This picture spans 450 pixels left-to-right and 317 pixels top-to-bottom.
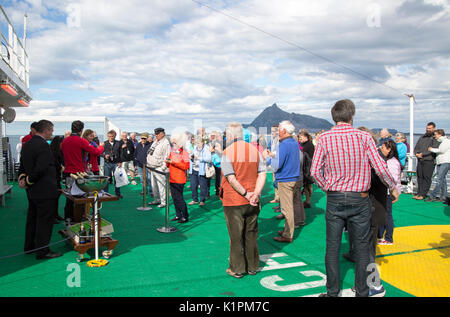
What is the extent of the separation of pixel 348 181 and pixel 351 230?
489mm

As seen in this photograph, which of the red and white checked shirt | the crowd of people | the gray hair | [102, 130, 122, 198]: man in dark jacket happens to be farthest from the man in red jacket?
the red and white checked shirt

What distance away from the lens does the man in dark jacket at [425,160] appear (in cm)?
969

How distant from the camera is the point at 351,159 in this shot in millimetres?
3311

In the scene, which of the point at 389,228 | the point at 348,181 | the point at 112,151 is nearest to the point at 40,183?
the point at 348,181

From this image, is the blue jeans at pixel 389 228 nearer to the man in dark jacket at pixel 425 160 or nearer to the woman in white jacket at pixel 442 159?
the woman in white jacket at pixel 442 159

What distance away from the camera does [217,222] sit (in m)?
7.29

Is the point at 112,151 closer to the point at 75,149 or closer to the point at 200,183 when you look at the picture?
the point at 200,183

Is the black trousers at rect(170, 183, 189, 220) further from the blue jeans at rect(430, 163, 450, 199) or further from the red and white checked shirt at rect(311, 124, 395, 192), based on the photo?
the blue jeans at rect(430, 163, 450, 199)

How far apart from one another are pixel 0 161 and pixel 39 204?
5790 mm

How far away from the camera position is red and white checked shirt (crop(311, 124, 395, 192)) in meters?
3.31

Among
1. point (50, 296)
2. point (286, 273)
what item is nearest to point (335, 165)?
point (286, 273)

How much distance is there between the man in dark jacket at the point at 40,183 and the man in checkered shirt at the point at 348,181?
3.69 meters
